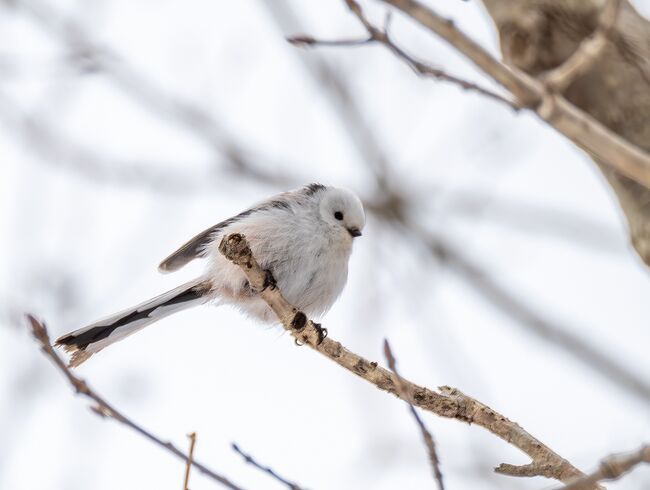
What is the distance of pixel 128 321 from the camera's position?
3375 mm

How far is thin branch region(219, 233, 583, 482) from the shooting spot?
6.88ft

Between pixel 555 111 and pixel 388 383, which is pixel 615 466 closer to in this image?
pixel 555 111

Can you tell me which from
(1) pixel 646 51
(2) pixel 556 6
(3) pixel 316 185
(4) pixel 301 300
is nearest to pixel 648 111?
(1) pixel 646 51

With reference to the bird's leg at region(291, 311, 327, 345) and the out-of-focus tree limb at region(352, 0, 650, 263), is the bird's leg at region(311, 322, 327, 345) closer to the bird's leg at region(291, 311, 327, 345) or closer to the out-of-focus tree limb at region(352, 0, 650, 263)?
the bird's leg at region(291, 311, 327, 345)

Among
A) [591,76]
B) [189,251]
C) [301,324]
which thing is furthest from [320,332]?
[591,76]

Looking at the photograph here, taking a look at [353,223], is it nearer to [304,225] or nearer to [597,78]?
[304,225]

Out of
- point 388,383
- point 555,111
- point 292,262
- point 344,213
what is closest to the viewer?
point 555,111

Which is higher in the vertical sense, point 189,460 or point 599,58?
point 599,58

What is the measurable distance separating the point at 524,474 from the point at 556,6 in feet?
3.85

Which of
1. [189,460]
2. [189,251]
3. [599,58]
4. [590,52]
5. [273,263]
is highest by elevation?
[189,251]

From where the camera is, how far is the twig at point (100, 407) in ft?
4.61

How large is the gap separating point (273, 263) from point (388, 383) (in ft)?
3.02

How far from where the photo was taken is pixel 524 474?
1989mm

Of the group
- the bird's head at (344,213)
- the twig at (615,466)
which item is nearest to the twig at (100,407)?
the twig at (615,466)
